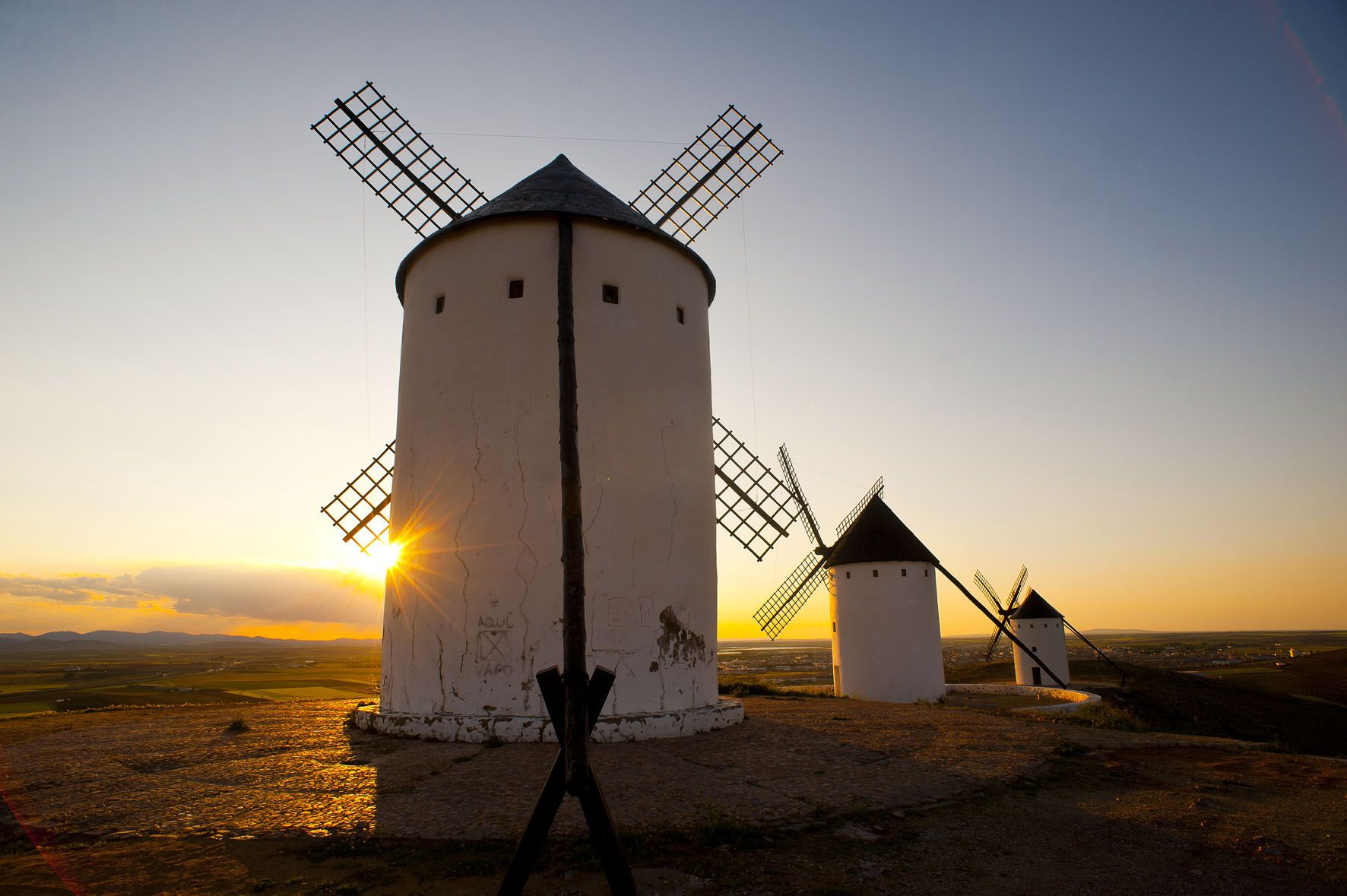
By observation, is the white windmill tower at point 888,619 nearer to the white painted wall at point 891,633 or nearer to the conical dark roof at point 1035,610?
the white painted wall at point 891,633

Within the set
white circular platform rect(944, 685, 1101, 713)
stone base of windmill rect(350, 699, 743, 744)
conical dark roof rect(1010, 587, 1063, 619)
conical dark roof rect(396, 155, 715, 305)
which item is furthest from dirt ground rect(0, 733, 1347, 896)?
conical dark roof rect(1010, 587, 1063, 619)

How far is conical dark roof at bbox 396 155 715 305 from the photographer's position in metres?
9.37

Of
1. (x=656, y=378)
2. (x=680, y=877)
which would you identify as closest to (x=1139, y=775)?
(x=680, y=877)

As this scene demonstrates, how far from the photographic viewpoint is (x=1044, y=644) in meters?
23.0

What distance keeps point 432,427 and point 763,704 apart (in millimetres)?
7175

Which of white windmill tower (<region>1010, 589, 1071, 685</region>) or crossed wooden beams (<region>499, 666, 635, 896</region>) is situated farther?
white windmill tower (<region>1010, 589, 1071, 685</region>)

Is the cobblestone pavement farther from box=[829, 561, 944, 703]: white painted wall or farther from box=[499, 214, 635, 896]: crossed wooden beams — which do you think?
box=[829, 561, 944, 703]: white painted wall

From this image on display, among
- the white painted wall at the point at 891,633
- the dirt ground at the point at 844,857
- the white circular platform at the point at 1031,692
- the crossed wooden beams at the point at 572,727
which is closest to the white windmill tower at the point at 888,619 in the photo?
the white painted wall at the point at 891,633

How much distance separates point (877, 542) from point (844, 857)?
47.2ft

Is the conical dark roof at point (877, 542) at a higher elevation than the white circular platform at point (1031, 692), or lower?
higher

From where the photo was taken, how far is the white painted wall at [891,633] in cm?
1698

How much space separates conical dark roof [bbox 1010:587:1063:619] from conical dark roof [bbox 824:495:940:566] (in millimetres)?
8064

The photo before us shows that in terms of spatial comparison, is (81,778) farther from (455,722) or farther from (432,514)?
(432,514)

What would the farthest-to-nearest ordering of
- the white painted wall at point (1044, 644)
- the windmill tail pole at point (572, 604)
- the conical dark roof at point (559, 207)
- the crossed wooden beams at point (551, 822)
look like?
the white painted wall at point (1044, 644)
the conical dark roof at point (559, 207)
the windmill tail pole at point (572, 604)
the crossed wooden beams at point (551, 822)
